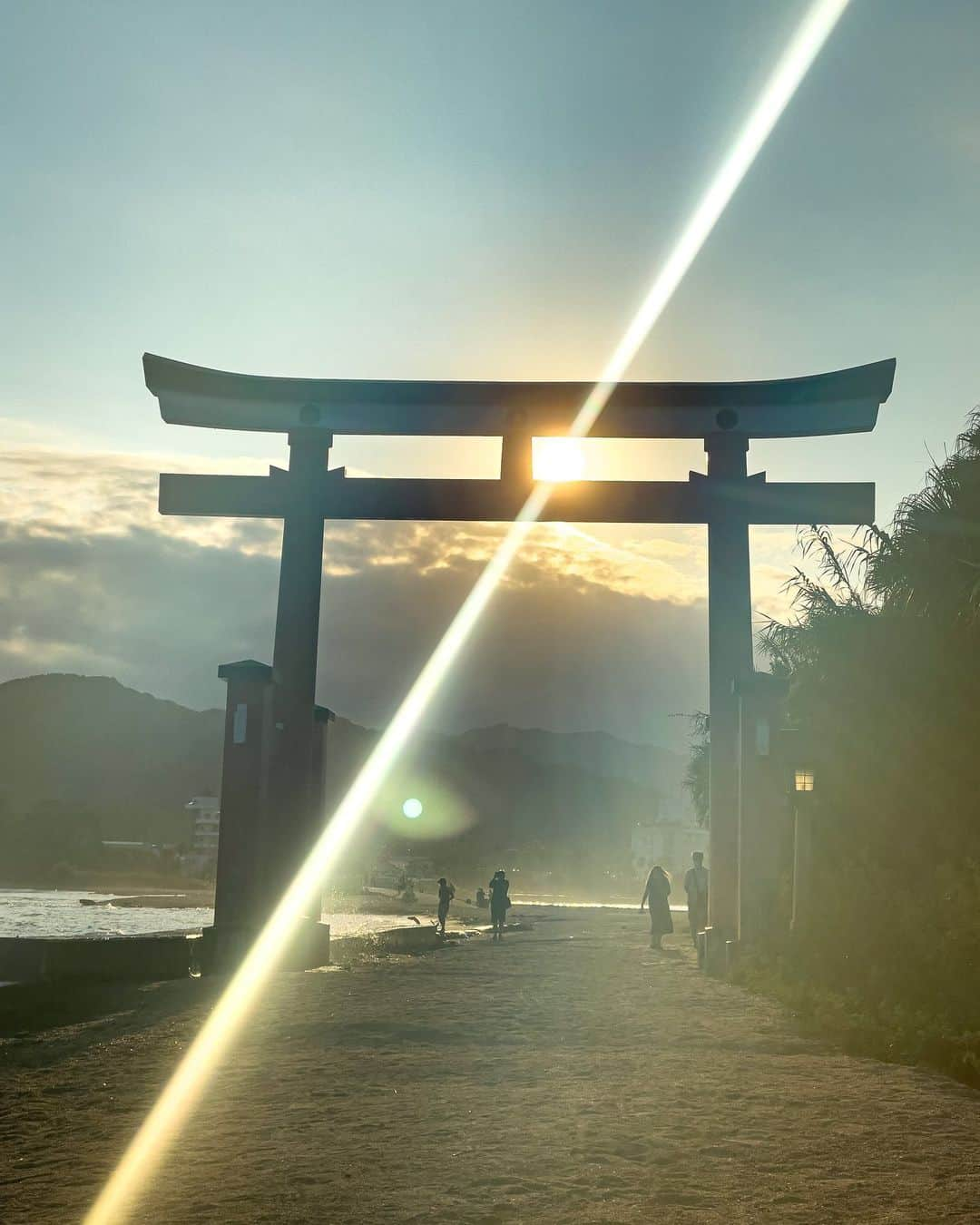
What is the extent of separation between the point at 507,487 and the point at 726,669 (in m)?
3.93

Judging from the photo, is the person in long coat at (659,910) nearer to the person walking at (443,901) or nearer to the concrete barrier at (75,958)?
the person walking at (443,901)

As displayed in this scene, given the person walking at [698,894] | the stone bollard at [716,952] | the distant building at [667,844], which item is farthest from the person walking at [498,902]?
the distant building at [667,844]

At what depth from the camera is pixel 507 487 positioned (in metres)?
17.3

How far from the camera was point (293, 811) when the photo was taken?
17.2m

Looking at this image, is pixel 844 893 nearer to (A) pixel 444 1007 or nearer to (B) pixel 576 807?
(A) pixel 444 1007

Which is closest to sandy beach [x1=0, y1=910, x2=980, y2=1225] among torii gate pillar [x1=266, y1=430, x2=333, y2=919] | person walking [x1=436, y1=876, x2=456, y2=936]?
torii gate pillar [x1=266, y1=430, x2=333, y2=919]

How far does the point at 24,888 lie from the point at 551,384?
333 ft

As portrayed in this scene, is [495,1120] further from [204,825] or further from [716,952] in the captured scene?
[204,825]

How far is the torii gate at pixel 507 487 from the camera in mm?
17156

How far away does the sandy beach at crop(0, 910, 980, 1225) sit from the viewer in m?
5.73

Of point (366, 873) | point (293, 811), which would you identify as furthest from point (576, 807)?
point (293, 811)

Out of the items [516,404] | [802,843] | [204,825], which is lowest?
[802,843]

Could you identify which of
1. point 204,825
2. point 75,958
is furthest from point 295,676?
point 204,825

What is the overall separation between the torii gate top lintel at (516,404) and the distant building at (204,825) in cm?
11253
